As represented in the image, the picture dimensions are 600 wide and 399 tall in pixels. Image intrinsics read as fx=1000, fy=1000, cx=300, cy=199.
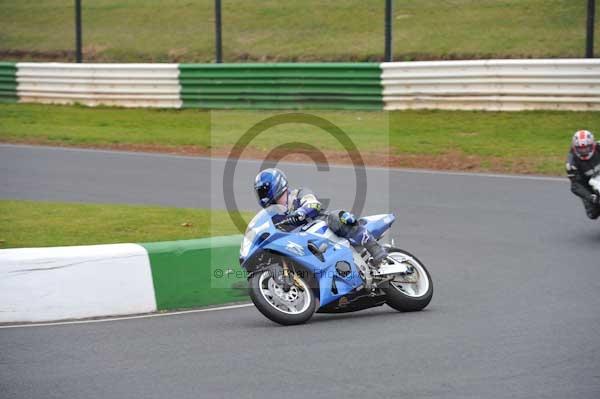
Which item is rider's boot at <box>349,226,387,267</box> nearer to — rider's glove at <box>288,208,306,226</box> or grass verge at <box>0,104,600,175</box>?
rider's glove at <box>288,208,306,226</box>

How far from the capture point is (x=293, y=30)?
87.6 feet

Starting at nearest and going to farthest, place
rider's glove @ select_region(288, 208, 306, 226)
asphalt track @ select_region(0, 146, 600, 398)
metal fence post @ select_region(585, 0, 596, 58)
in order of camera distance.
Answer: asphalt track @ select_region(0, 146, 600, 398), rider's glove @ select_region(288, 208, 306, 226), metal fence post @ select_region(585, 0, 596, 58)

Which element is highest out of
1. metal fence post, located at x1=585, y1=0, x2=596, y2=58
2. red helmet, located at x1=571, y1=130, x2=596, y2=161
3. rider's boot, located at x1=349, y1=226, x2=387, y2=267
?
metal fence post, located at x1=585, y1=0, x2=596, y2=58

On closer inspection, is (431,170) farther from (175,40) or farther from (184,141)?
(175,40)

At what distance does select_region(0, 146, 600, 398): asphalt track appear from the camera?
6.53 metres

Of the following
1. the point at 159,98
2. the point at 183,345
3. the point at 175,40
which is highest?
the point at 175,40

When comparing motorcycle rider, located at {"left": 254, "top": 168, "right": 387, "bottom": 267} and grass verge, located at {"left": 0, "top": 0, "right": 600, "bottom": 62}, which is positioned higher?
grass verge, located at {"left": 0, "top": 0, "right": 600, "bottom": 62}

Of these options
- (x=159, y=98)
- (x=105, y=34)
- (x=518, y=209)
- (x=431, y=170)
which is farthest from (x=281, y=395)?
(x=105, y=34)

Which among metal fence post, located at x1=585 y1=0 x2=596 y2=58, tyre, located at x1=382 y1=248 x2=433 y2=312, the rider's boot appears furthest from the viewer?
metal fence post, located at x1=585 y1=0 x2=596 y2=58

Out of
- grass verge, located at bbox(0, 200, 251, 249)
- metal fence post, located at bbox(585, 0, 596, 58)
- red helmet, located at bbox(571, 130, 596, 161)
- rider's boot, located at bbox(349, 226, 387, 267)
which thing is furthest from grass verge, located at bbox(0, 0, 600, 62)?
rider's boot, located at bbox(349, 226, 387, 267)

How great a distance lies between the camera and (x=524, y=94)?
1984 centimetres

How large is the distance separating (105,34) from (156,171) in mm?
12770

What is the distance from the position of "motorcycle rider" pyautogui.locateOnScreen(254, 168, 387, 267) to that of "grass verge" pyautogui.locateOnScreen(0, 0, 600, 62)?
1434cm

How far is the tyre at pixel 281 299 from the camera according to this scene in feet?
27.2
